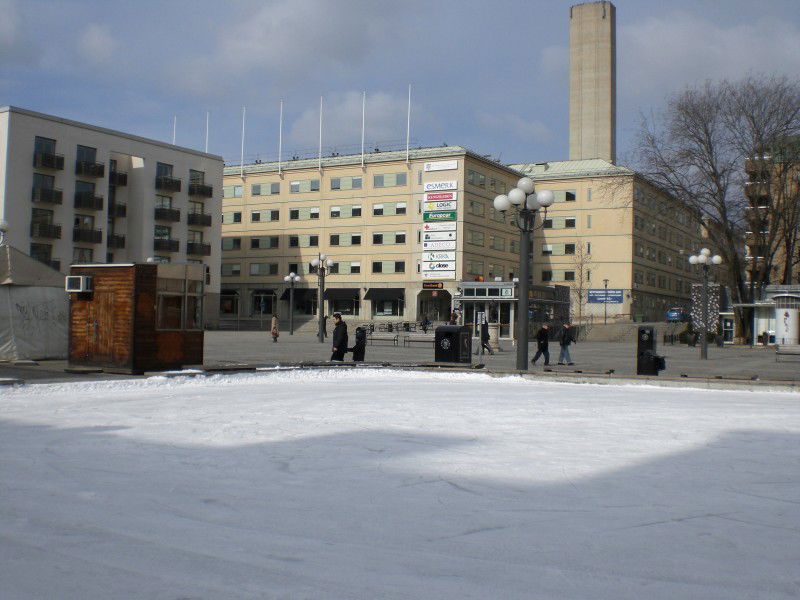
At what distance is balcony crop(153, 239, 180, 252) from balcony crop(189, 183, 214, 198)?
4.65 m

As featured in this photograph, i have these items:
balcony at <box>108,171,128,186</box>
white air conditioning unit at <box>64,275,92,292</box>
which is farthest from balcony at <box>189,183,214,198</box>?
white air conditioning unit at <box>64,275,92,292</box>

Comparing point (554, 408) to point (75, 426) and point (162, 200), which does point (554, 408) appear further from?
point (162, 200)

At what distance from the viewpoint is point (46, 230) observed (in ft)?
182

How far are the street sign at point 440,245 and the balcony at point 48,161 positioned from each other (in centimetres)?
2957

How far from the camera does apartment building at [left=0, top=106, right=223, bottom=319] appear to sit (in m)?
53.9

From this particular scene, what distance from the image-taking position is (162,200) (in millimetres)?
65250

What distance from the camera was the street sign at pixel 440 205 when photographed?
6856cm

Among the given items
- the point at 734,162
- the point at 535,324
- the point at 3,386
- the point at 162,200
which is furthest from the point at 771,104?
the point at 162,200

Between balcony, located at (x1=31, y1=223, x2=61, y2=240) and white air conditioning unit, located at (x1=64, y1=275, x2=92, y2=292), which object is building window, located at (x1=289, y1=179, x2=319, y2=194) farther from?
white air conditioning unit, located at (x1=64, y1=275, x2=92, y2=292)

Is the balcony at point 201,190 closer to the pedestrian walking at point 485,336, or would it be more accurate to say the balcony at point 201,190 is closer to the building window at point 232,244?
the building window at point 232,244

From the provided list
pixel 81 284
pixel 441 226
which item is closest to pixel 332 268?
pixel 441 226

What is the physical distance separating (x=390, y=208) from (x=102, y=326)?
5574 centimetres

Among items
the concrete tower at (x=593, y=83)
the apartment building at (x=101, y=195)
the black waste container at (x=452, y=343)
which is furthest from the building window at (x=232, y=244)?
the black waste container at (x=452, y=343)

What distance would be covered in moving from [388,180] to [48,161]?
93.8ft
